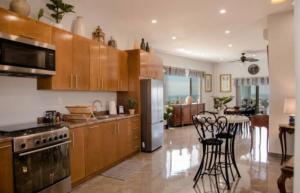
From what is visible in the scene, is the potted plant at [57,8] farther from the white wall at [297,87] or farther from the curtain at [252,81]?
the curtain at [252,81]

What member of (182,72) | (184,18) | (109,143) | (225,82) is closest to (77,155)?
(109,143)

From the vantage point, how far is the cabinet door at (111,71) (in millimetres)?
4527

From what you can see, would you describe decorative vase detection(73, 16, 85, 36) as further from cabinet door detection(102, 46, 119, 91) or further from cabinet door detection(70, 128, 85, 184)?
Result: cabinet door detection(70, 128, 85, 184)

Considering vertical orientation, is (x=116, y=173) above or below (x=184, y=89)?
below

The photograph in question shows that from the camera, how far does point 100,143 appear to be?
3916 millimetres

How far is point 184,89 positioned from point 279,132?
6.09m

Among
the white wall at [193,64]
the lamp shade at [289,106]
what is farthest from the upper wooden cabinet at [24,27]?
the white wall at [193,64]

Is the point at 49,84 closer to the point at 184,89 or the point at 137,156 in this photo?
the point at 137,156

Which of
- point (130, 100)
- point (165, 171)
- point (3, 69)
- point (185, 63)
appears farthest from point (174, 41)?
point (3, 69)

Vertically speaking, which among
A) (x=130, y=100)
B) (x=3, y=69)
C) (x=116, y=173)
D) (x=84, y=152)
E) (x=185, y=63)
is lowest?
(x=116, y=173)

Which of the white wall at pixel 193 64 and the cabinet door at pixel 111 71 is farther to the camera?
the white wall at pixel 193 64

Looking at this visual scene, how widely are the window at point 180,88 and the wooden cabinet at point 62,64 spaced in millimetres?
5771

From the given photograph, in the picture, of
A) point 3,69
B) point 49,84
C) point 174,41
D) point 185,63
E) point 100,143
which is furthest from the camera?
point 185,63

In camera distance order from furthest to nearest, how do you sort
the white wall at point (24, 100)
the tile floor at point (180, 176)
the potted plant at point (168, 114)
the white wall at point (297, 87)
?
the potted plant at point (168, 114)
the tile floor at point (180, 176)
the white wall at point (24, 100)
the white wall at point (297, 87)
